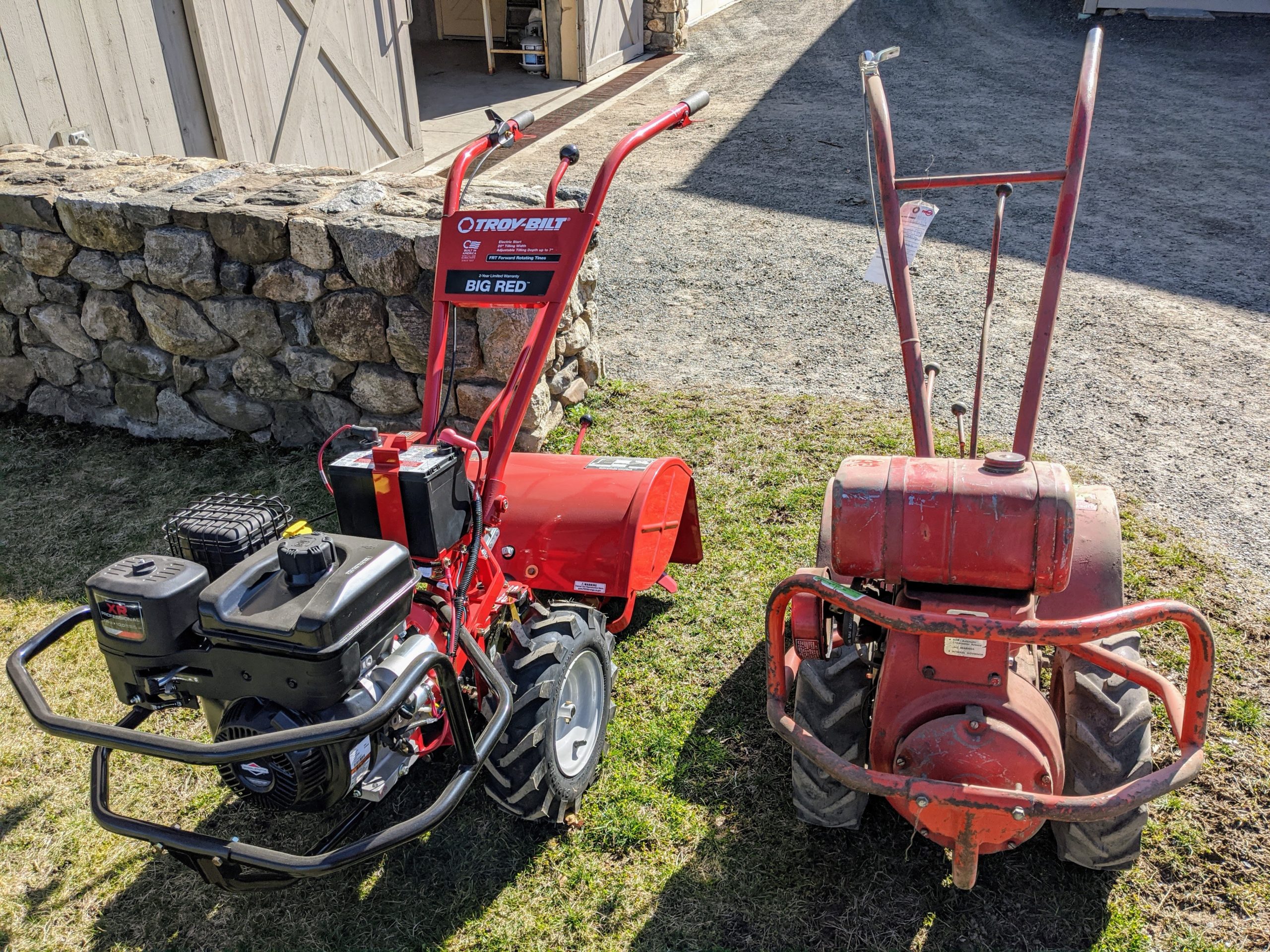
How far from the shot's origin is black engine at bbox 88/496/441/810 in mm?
1936

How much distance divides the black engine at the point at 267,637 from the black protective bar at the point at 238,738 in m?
0.09

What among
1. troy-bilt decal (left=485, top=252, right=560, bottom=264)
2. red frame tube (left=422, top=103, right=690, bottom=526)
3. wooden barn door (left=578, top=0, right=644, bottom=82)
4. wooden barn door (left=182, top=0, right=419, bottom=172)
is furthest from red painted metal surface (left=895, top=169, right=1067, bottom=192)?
wooden barn door (left=578, top=0, right=644, bottom=82)

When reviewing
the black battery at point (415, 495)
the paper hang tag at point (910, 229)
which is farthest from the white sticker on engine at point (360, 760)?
the paper hang tag at point (910, 229)

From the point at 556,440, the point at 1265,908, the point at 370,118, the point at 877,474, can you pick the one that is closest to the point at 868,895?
the point at 1265,908

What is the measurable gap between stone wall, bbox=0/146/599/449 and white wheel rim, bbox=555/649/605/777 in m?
1.78

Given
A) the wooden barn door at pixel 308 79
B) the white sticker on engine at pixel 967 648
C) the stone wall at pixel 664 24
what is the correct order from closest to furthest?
the white sticker on engine at pixel 967 648 < the wooden barn door at pixel 308 79 < the stone wall at pixel 664 24

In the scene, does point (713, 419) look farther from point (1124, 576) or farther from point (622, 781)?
point (622, 781)

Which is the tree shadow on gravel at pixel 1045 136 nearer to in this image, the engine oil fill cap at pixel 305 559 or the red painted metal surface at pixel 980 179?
the red painted metal surface at pixel 980 179

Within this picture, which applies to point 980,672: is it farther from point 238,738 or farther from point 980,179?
point 238,738

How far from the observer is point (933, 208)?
2666mm

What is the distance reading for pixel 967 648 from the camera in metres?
2.11

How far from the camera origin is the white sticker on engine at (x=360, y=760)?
2053 millimetres

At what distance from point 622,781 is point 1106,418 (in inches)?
130

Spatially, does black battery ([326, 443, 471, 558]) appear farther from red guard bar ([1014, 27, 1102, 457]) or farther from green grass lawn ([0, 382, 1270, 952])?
red guard bar ([1014, 27, 1102, 457])
